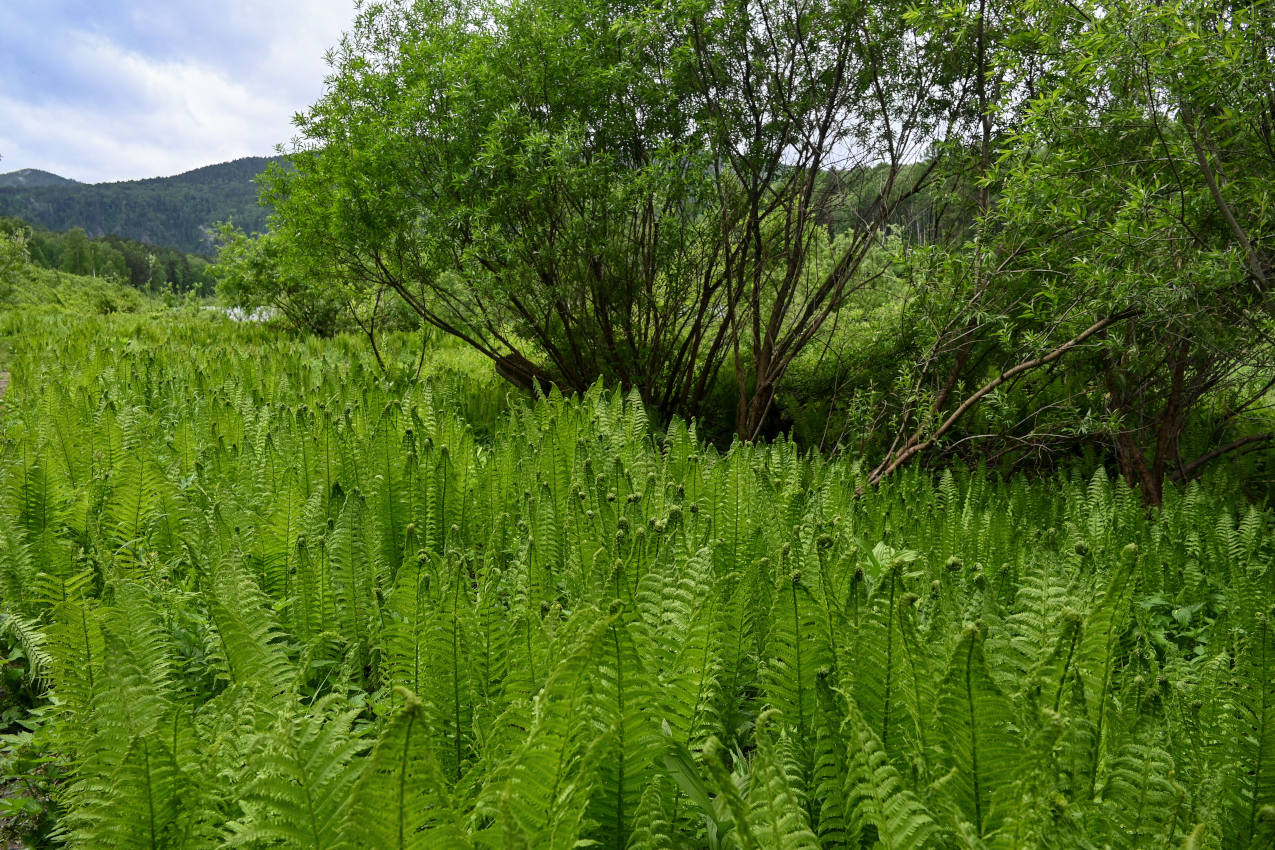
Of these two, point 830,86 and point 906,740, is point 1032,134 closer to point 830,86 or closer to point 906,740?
point 830,86

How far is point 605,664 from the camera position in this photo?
132 centimetres

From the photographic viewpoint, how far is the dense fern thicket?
41.0 inches

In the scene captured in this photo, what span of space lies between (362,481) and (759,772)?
2.57 metres

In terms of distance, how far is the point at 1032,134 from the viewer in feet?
12.2

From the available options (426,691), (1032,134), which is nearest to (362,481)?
(426,691)

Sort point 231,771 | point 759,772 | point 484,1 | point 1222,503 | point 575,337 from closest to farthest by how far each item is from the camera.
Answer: point 759,772
point 231,771
point 1222,503
point 484,1
point 575,337

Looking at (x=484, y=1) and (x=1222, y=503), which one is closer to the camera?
(x=1222, y=503)

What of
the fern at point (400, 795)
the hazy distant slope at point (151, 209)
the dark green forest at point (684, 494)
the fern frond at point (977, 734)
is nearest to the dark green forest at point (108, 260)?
the dark green forest at point (684, 494)

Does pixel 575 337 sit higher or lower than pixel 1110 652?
higher

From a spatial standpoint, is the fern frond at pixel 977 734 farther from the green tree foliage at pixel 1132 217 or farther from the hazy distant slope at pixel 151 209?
the hazy distant slope at pixel 151 209

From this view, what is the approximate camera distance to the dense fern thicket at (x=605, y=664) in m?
1.04

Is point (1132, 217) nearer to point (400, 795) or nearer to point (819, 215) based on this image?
point (819, 215)

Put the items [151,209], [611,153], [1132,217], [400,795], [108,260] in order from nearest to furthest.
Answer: [400,795] < [1132,217] < [611,153] < [108,260] < [151,209]

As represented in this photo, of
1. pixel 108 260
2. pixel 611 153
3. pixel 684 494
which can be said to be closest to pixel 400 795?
pixel 684 494
